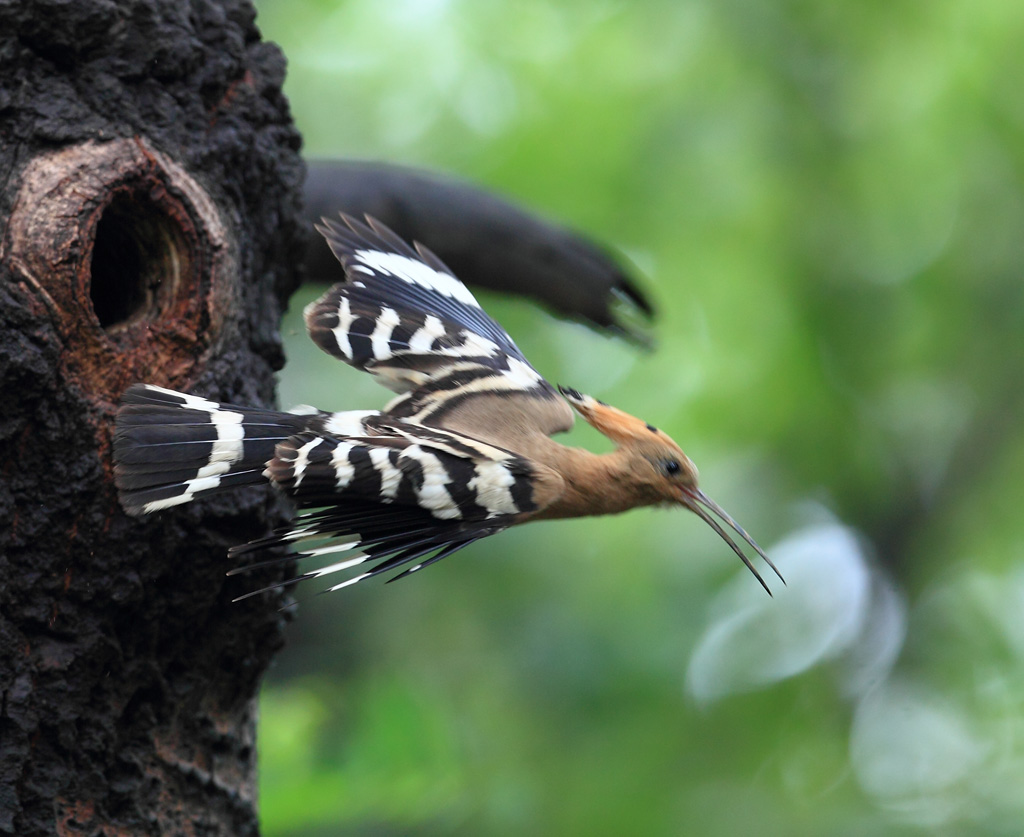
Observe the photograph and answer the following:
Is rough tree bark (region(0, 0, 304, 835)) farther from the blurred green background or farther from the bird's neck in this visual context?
the blurred green background

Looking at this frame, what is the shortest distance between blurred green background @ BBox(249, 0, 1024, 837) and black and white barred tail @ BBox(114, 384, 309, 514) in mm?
3858

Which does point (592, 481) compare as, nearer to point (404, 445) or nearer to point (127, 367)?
point (404, 445)

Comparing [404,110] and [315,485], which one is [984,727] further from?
[315,485]

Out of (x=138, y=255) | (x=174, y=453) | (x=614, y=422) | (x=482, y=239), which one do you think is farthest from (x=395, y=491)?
(x=482, y=239)

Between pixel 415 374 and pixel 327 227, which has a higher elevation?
pixel 327 227

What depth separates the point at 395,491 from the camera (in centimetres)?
196

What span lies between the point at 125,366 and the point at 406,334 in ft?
1.94

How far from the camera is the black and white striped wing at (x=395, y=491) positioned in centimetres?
191

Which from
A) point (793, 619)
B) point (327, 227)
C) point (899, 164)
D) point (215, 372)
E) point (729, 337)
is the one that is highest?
point (899, 164)

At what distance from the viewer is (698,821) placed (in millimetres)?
5875

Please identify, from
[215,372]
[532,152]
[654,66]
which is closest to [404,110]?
[532,152]

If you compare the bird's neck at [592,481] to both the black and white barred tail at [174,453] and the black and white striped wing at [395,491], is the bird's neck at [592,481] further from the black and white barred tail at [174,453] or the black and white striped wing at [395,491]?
the black and white barred tail at [174,453]

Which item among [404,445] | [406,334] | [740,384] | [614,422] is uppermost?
[740,384]

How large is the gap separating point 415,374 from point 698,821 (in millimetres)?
4419
